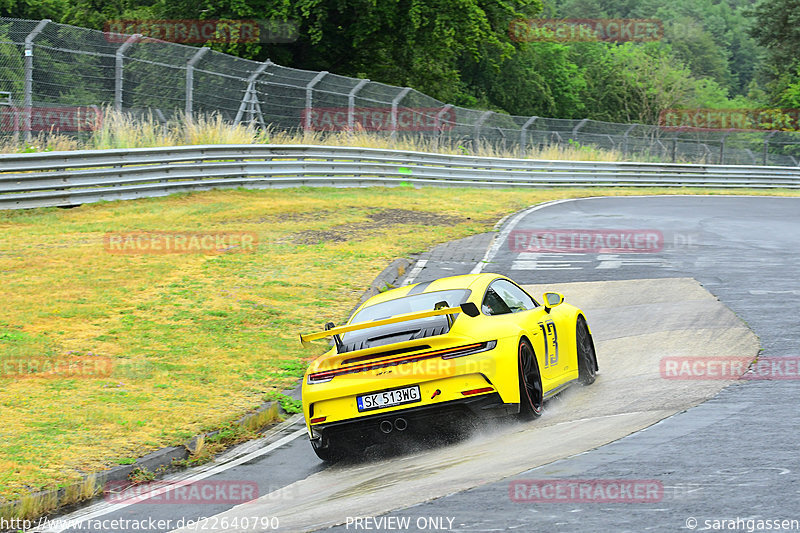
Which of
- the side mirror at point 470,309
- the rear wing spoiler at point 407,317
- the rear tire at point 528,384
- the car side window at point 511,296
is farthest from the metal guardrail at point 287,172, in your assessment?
the rear tire at point 528,384

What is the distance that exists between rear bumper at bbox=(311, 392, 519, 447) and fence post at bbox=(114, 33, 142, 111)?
1643cm

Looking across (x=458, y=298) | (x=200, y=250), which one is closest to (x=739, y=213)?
(x=200, y=250)

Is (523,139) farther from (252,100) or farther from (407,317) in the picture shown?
(407,317)

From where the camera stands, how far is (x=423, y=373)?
7.84 meters

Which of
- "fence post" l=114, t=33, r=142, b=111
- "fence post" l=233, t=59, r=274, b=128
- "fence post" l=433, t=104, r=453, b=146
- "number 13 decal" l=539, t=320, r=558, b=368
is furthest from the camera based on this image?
"fence post" l=433, t=104, r=453, b=146

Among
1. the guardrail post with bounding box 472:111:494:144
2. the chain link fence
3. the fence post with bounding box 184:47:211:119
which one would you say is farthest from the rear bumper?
the guardrail post with bounding box 472:111:494:144

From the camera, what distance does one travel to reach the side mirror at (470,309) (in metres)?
8.37

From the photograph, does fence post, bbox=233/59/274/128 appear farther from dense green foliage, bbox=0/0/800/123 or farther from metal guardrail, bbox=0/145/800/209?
dense green foliage, bbox=0/0/800/123

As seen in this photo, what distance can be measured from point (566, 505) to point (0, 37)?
57.7 ft

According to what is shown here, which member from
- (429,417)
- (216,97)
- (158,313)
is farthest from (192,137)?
(429,417)

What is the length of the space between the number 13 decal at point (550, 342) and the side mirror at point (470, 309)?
3.12 ft

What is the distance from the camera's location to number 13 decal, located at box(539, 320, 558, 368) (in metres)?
9.06

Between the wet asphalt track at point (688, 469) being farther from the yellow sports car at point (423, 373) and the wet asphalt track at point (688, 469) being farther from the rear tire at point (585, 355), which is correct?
the rear tire at point (585, 355)

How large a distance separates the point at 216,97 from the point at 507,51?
2240cm
